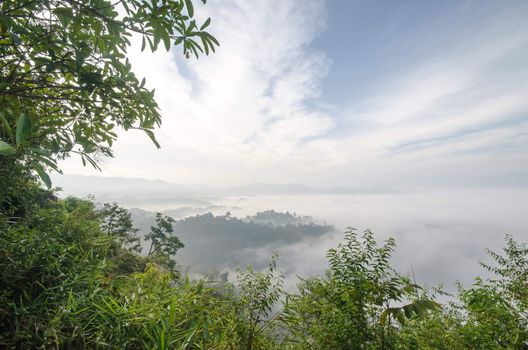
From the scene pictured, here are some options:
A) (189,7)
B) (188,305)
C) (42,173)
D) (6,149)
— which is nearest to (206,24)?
(189,7)

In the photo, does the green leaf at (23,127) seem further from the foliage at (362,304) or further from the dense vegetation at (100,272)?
the foliage at (362,304)

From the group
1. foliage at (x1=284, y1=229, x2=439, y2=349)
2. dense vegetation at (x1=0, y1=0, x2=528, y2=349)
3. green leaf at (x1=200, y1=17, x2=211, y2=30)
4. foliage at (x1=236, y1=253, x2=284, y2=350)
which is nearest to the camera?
dense vegetation at (x1=0, y1=0, x2=528, y2=349)

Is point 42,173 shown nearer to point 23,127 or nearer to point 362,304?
point 23,127

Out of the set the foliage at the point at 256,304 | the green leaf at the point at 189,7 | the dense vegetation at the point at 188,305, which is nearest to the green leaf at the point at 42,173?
the dense vegetation at the point at 188,305

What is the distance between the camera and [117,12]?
95.5 inches

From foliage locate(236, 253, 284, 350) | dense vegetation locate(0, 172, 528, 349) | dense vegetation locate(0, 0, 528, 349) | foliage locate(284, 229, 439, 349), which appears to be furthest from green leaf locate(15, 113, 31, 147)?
foliage locate(284, 229, 439, 349)

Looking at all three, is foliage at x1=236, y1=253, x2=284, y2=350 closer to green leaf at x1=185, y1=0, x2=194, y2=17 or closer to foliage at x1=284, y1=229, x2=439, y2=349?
foliage at x1=284, y1=229, x2=439, y2=349

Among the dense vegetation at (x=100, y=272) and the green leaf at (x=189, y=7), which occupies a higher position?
the green leaf at (x=189, y=7)

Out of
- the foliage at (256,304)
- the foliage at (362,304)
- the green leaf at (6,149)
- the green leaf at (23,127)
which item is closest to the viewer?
the green leaf at (6,149)

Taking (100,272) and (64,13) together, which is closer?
(64,13)

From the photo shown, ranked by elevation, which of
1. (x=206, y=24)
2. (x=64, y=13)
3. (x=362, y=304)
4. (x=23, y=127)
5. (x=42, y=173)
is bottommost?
(x=362, y=304)

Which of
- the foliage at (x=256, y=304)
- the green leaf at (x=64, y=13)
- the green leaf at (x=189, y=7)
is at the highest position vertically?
the green leaf at (x=189, y=7)

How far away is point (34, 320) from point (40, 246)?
1.28 metres

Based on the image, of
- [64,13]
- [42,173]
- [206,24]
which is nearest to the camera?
[42,173]
